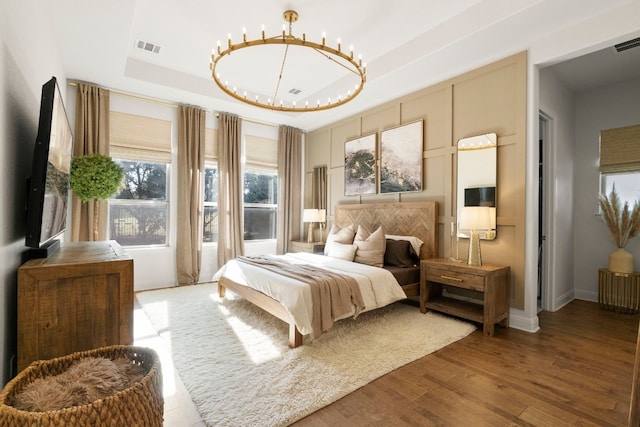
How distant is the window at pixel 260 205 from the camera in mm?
5988

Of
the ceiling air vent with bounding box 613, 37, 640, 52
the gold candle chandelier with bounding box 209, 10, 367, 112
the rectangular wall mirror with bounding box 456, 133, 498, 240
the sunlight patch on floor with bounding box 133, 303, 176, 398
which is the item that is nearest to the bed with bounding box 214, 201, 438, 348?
the rectangular wall mirror with bounding box 456, 133, 498, 240

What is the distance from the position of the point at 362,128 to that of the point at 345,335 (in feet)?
11.5

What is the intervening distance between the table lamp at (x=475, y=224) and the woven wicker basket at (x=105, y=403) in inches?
122

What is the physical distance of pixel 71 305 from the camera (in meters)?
1.48

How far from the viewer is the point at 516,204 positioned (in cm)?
331

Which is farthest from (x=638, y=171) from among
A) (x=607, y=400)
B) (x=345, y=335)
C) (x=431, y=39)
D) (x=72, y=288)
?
(x=72, y=288)

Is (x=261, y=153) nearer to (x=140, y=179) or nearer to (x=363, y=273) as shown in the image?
(x=140, y=179)

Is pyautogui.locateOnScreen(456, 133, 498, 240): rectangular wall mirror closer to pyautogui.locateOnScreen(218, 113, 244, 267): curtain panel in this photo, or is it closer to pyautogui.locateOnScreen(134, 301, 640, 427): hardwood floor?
pyautogui.locateOnScreen(134, 301, 640, 427): hardwood floor

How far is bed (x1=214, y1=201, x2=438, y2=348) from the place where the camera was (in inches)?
110

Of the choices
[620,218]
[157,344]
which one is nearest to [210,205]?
[157,344]

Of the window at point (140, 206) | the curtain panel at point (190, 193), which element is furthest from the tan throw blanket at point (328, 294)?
the window at point (140, 206)

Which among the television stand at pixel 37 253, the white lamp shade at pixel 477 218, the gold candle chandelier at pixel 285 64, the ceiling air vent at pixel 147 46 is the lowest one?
the television stand at pixel 37 253

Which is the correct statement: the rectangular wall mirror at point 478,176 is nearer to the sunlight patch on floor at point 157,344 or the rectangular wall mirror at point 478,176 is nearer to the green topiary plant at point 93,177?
the sunlight patch on floor at point 157,344

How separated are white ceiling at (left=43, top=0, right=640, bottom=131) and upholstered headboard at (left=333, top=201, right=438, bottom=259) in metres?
1.70
